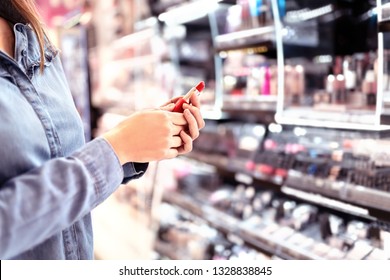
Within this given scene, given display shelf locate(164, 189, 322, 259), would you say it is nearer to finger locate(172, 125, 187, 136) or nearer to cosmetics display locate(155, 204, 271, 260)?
cosmetics display locate(155, 204, 271, 260)

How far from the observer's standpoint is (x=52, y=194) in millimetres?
723

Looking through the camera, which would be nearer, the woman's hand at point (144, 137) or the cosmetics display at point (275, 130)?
the woman's hand at point (144, 137)

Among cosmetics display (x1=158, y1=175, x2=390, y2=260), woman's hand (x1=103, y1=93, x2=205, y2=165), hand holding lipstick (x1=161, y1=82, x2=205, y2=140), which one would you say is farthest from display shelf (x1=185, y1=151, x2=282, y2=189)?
woman's hand (x1=103, y1=93, x2=205, y2=165)

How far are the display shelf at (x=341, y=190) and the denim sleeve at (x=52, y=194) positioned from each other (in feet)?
3.44

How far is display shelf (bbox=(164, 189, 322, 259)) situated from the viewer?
6.07 feet

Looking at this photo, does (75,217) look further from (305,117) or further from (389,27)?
(305,117)

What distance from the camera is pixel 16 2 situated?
0.90 m

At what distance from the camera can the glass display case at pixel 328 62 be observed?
1718 mm

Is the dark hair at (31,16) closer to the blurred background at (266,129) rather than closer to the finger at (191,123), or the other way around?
the finger at (191,123)

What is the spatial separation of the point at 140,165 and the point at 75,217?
0.93 feet

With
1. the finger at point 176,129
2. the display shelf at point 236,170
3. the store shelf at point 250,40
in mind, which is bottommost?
the display shelf at point 236,170

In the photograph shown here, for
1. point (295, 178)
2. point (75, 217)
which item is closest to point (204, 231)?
point (295, 178)

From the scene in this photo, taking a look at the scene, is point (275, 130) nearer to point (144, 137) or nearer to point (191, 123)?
point (191, 123)

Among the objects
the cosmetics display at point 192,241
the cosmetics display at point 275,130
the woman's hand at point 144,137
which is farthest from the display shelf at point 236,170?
the woman's hand at point 144,137
